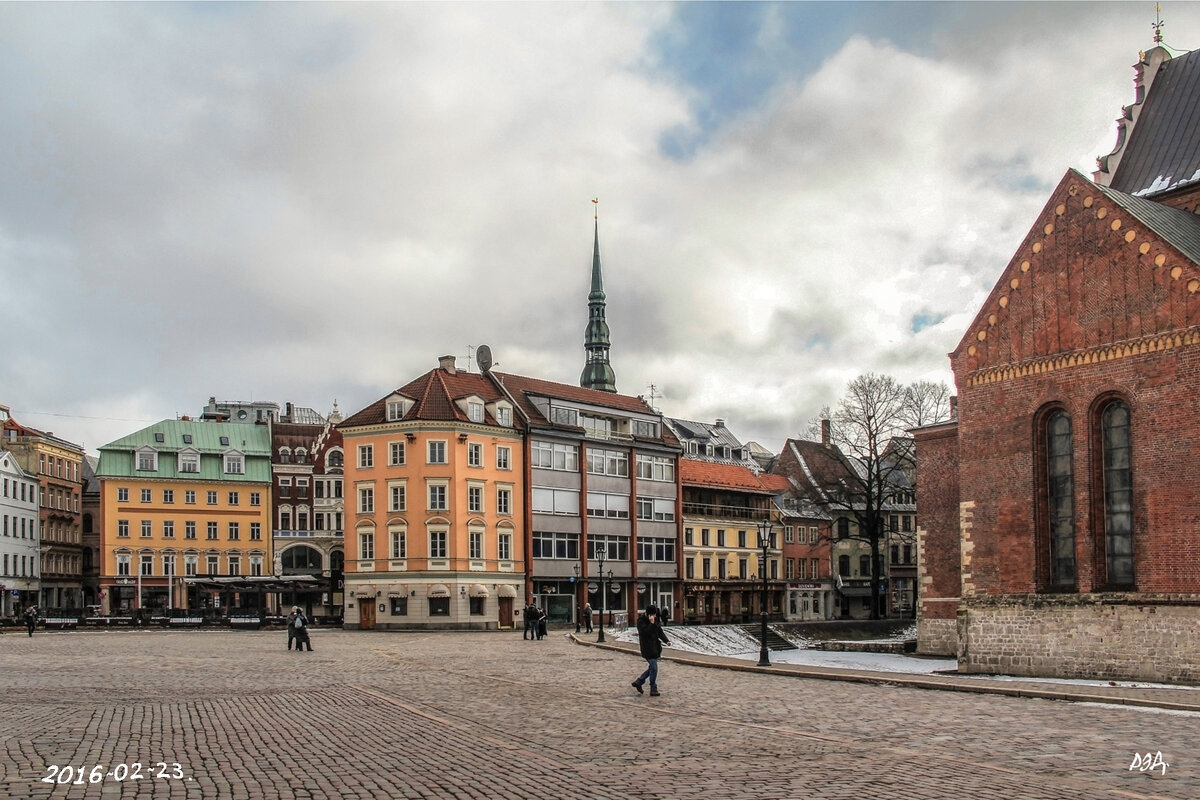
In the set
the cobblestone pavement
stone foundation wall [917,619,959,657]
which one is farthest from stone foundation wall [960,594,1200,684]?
stone foundation wall [917,619,959,657]

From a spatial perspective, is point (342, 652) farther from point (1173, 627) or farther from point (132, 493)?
point (132, 493)

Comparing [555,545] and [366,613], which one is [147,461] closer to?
[366,613]

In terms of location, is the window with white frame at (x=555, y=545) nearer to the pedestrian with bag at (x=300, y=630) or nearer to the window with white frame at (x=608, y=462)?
the window with white frame at (x=608, y=462)

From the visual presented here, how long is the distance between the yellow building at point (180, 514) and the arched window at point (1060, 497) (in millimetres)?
63648

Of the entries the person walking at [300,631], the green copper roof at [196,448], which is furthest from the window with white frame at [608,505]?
the person walking at [300,631]

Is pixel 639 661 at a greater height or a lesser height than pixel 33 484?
lesser

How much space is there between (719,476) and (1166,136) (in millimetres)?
50733

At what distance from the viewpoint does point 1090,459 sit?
32.6 metres

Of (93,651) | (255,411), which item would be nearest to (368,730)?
(93,651)

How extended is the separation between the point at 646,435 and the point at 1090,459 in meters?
48.2

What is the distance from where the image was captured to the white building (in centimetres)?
8138

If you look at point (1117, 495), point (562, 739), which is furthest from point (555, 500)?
point (562, 739)

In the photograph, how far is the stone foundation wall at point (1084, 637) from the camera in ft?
97.2

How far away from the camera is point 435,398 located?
6838 cm
